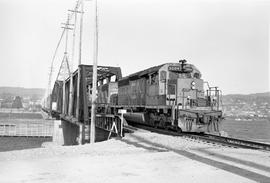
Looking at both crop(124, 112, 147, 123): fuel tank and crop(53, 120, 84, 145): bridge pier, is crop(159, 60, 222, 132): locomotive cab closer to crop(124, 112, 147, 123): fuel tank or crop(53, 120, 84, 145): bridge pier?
crop(124, 112, 147, 123): fuel tank

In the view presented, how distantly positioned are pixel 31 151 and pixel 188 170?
609 cm

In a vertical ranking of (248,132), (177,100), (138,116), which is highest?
(177,100)

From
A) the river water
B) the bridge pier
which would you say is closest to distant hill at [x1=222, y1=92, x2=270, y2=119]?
the river water

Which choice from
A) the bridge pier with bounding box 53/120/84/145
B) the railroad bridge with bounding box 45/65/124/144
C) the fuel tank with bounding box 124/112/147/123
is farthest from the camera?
the bridge pier with bounding box 53/120/84/145

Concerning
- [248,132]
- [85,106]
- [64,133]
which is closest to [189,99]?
[85,106]

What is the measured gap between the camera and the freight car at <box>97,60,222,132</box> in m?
17.9

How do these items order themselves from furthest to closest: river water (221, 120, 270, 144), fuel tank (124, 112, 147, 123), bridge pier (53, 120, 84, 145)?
river water (221, 120, 270, 144) < bridge pier (53, 120, 84, 145) < fuel tank (124, 112, 147, 123)

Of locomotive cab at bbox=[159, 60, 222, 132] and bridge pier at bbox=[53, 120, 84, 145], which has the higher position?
locomotive cab at bbox=[159, 60, 222, 132]

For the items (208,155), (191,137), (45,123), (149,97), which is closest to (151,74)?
(149,97)

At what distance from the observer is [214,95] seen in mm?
19484

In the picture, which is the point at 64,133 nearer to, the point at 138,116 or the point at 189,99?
the point at 138,116

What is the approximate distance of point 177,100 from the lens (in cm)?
1888


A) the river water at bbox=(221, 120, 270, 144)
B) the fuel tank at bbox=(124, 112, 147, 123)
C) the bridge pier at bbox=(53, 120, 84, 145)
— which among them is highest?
the fuel tank at bbox=(124, 112, 147, 123)

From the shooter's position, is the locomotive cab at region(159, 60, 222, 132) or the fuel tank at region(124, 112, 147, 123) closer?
the locomotive cab at region(159, 60, 222, 132)
